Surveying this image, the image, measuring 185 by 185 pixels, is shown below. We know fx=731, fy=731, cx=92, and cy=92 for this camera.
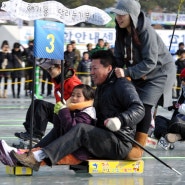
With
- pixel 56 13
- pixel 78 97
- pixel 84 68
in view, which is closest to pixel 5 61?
pixel 56 13

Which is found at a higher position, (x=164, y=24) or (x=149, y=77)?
(x=149, y=77)

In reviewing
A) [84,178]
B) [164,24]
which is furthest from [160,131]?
[164,24]

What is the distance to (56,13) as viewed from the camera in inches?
752

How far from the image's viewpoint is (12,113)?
1401 cm

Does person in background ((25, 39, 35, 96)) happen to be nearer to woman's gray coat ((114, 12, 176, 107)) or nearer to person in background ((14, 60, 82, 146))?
person in background ((14, 60, 82, 146))

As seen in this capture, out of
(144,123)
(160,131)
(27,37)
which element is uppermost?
(144,123)

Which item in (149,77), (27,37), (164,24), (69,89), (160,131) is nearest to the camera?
(149,77)

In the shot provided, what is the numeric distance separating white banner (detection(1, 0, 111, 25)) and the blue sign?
10.9 meters

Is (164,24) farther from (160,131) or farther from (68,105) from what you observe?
(68,105)

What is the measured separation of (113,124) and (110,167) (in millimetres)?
654

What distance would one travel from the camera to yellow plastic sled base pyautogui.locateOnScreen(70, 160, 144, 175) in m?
6.81

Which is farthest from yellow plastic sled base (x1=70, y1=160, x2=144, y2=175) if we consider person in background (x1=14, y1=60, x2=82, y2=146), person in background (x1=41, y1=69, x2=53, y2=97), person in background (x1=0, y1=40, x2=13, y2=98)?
person in background (x1=41, y1=69, x2=53, y2=97)

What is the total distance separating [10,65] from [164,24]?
1916 centimetres

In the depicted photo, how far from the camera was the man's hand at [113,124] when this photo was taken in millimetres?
6371
